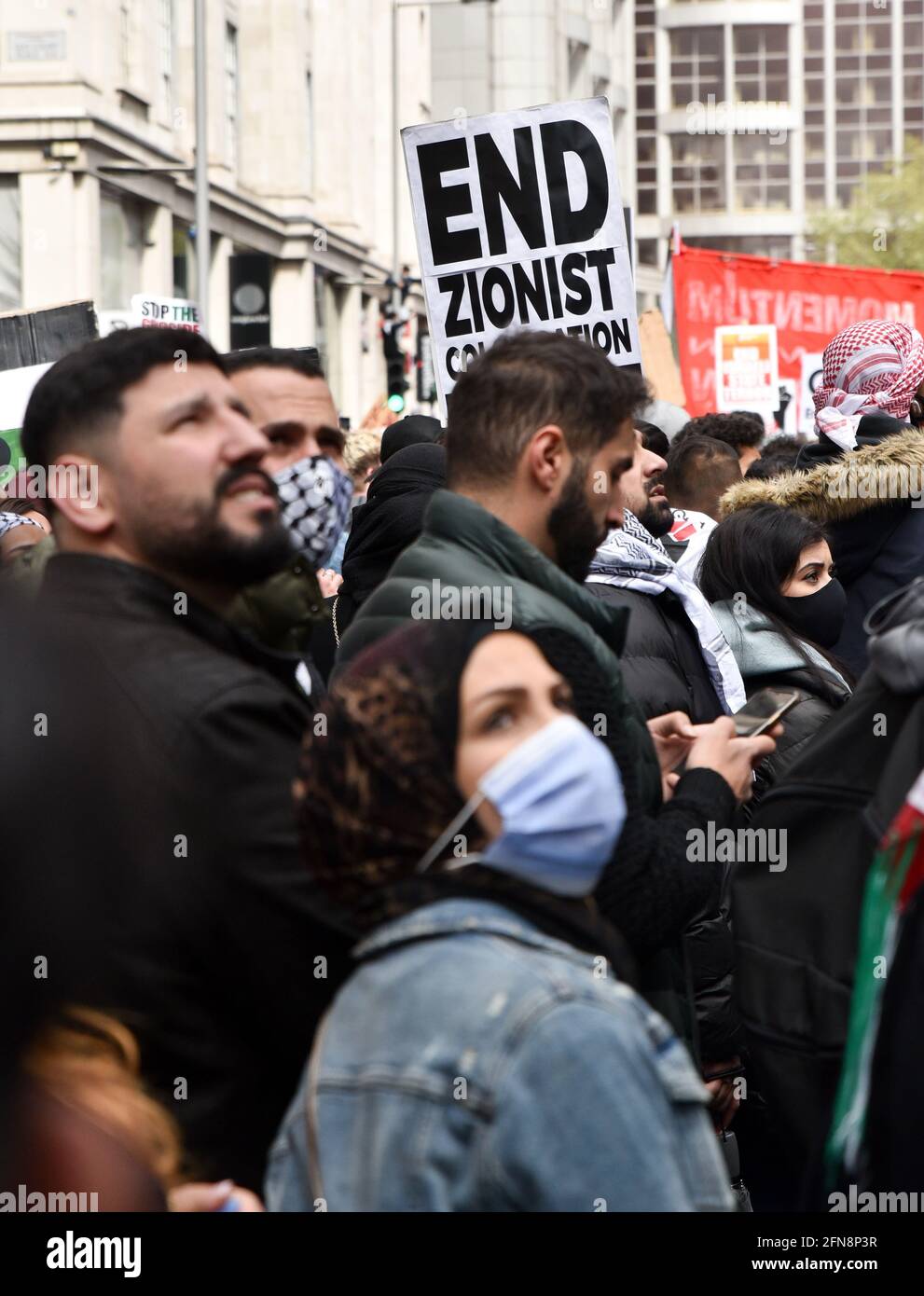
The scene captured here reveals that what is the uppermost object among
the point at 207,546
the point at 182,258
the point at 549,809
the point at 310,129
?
the point at 310,129

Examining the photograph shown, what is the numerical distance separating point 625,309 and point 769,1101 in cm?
344

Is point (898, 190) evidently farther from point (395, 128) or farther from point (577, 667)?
point (577, 667)

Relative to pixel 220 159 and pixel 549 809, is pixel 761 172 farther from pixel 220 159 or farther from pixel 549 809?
pixel 549 809

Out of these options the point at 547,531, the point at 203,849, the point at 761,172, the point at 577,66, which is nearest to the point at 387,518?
the point at 547,531

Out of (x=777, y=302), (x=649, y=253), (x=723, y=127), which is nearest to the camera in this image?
(x=777, y=302)

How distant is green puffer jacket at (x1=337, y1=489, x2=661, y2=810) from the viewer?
3113 mm

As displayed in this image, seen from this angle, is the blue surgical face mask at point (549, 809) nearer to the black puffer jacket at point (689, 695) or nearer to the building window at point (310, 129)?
the black puffer jacket at point (689, 695)

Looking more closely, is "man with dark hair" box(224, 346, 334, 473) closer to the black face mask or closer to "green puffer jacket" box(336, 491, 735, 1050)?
"green puffer jacket" box(336, 491, 735, 1050)

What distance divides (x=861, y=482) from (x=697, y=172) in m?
75.1

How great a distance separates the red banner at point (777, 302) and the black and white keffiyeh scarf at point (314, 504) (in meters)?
11.3

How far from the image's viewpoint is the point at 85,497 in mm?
2688

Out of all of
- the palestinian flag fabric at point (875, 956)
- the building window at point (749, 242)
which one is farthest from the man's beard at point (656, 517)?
the building window at point (749, 242)

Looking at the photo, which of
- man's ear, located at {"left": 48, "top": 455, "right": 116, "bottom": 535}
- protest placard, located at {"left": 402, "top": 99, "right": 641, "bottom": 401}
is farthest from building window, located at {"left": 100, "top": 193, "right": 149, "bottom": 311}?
man's ear, located at {"left": 48, "top": 455, "right": 116, "bottom": 535}
